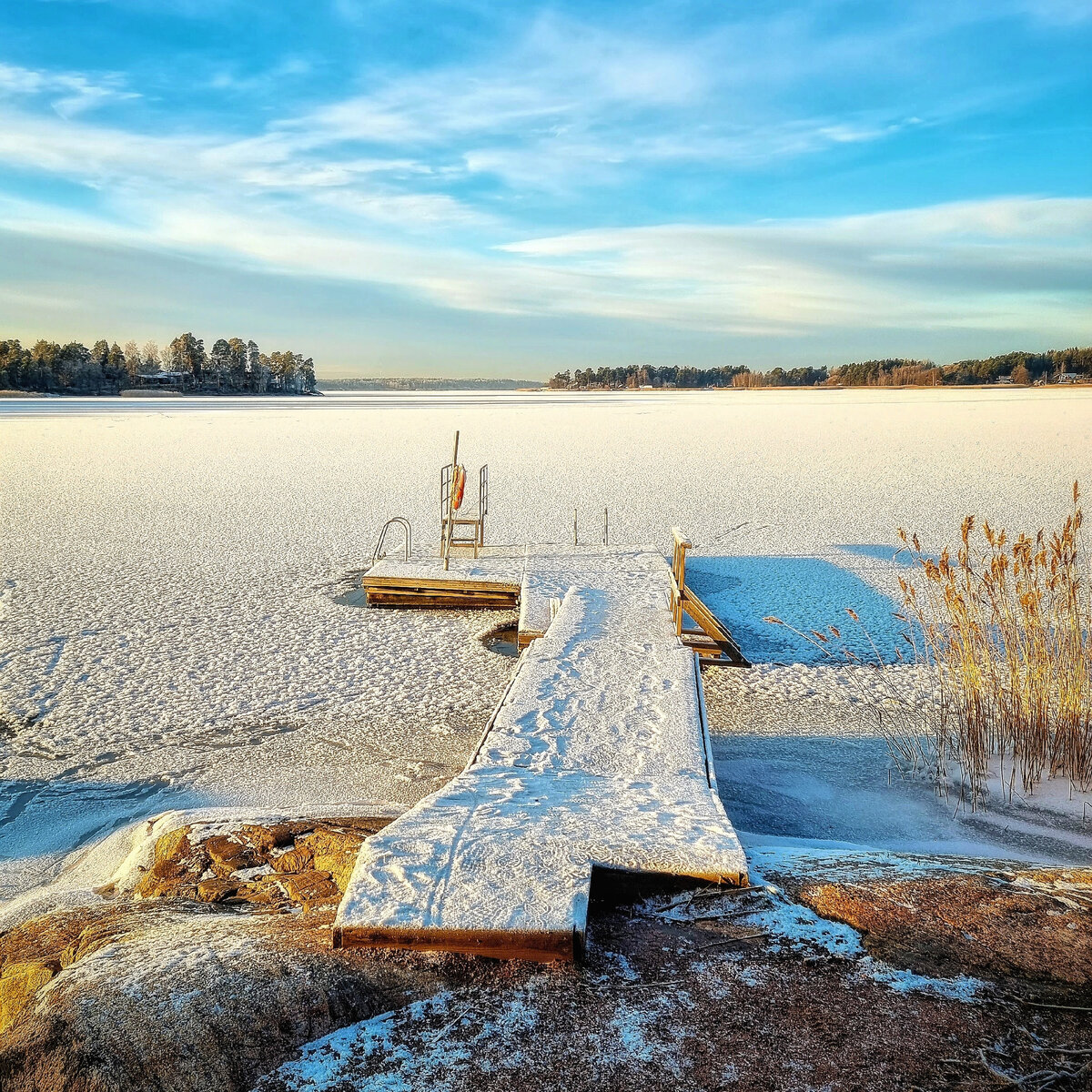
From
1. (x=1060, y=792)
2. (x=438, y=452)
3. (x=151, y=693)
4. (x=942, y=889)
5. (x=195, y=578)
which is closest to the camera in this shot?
(x=942, y=889)

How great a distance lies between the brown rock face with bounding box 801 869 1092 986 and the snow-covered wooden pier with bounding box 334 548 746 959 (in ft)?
1.27

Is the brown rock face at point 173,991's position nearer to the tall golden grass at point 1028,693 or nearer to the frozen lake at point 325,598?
the frozen lake at point 325,598

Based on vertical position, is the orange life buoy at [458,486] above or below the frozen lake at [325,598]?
above

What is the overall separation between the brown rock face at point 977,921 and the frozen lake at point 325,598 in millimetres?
1119

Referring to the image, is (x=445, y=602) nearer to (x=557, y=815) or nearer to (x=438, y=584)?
(x=438, y=584)

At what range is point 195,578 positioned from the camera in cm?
868

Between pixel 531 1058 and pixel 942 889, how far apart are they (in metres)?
1.56

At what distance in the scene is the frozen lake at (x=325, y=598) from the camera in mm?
4754

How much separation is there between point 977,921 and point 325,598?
6352 millimetres

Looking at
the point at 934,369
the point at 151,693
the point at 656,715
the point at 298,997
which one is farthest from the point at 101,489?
the point at 934,369

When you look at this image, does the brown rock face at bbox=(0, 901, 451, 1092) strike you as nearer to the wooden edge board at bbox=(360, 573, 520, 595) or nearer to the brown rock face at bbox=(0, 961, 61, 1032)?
the brown rock face at bbox=(0, 961, 61, 1032)

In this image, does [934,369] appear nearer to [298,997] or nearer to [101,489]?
[101,489]

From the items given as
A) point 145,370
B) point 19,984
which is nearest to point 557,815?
point 19,984

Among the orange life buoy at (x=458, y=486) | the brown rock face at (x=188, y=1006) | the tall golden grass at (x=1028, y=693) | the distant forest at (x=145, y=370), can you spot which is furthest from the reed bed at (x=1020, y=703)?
the distant forest at (x=145, y=370)
